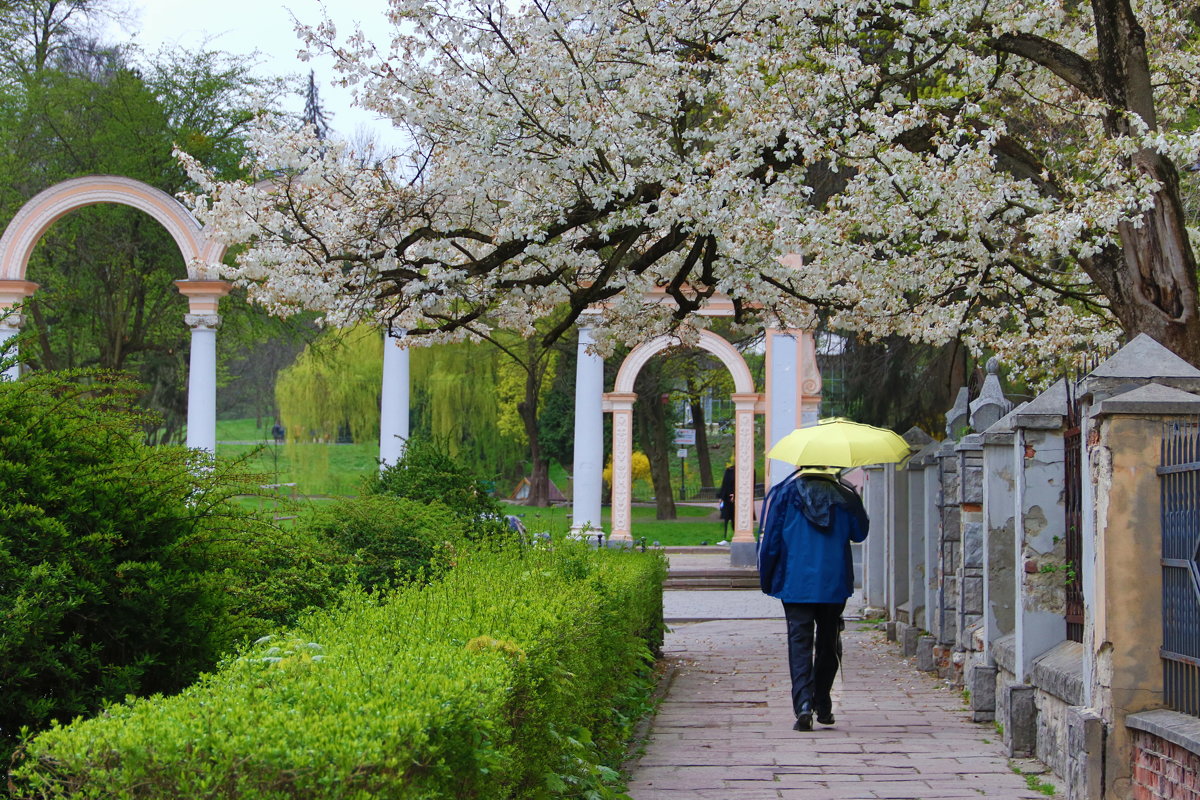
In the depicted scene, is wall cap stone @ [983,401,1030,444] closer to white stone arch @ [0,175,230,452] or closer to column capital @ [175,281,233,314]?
white stone arch @ [0,175,230,452]

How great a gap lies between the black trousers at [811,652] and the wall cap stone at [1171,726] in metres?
2.60

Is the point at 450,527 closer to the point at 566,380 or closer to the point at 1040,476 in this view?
the point at 1040,476

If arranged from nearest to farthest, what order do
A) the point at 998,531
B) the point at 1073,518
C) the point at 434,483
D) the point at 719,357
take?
1. the point at 1073,518
2. the point at 998,531
3. the point at 434,483
4. the point at 719,357

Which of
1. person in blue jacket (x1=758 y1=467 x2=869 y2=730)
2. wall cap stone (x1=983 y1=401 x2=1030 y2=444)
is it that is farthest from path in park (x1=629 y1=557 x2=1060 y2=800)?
wall cap stone (x1=983 y1=401 x2=1030 y2=444)

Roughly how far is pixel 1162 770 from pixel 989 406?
4.45 meters

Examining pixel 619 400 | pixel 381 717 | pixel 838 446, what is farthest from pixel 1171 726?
pixel 619 400

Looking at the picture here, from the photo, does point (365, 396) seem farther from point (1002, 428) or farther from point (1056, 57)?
point (1002, 428)

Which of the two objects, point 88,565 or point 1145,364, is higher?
point 1145,364

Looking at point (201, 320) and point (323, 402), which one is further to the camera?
point (323, 402)

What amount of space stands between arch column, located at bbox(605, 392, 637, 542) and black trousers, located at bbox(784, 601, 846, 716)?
679 inches

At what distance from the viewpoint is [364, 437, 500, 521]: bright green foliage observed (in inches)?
459

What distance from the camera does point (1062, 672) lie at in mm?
6566

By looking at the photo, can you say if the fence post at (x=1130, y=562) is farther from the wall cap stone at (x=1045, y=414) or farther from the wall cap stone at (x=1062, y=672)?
the wall cap stone at (x=1045, y=414)

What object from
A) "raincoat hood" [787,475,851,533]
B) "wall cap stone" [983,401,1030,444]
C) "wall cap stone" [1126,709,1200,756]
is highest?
"wall cap stone" [983,401,1030,444]
